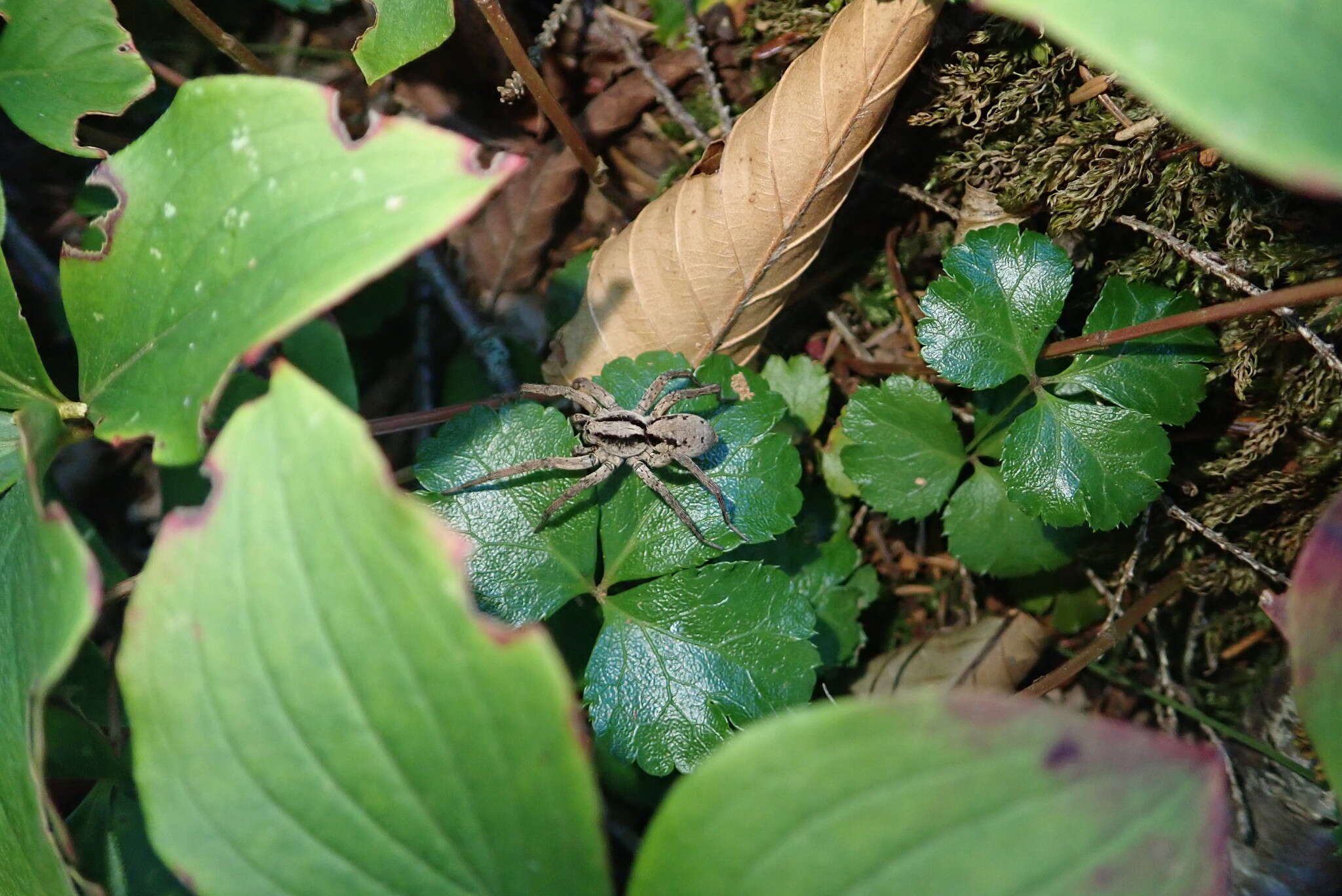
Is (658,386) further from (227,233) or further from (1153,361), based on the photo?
(1153,361)

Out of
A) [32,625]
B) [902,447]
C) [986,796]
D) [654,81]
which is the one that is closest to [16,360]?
[32,625]

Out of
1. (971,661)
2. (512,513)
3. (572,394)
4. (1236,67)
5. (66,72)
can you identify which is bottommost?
(971,661)

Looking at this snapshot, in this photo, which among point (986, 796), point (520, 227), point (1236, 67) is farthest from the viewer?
point (520, 227)

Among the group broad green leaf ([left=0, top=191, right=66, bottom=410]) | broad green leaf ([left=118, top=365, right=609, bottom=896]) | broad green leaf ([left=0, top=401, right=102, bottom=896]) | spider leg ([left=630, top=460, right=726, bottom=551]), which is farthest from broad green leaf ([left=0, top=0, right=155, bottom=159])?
spider leg ([left=630, top=460, right=726, bottom=551])

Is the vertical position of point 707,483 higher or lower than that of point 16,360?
lower

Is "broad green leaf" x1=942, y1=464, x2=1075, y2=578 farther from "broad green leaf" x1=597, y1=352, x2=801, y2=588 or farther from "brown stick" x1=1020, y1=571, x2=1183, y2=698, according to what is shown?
"broad green leaf" x1=597, y1=352, x2=801, y2=588

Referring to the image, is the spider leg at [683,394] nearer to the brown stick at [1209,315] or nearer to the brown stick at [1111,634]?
the brown stick at [1209,315]

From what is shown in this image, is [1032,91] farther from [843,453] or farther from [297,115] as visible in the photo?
[297,115]

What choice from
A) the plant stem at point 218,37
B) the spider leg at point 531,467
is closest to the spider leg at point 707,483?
the spider leg at point 531,467
